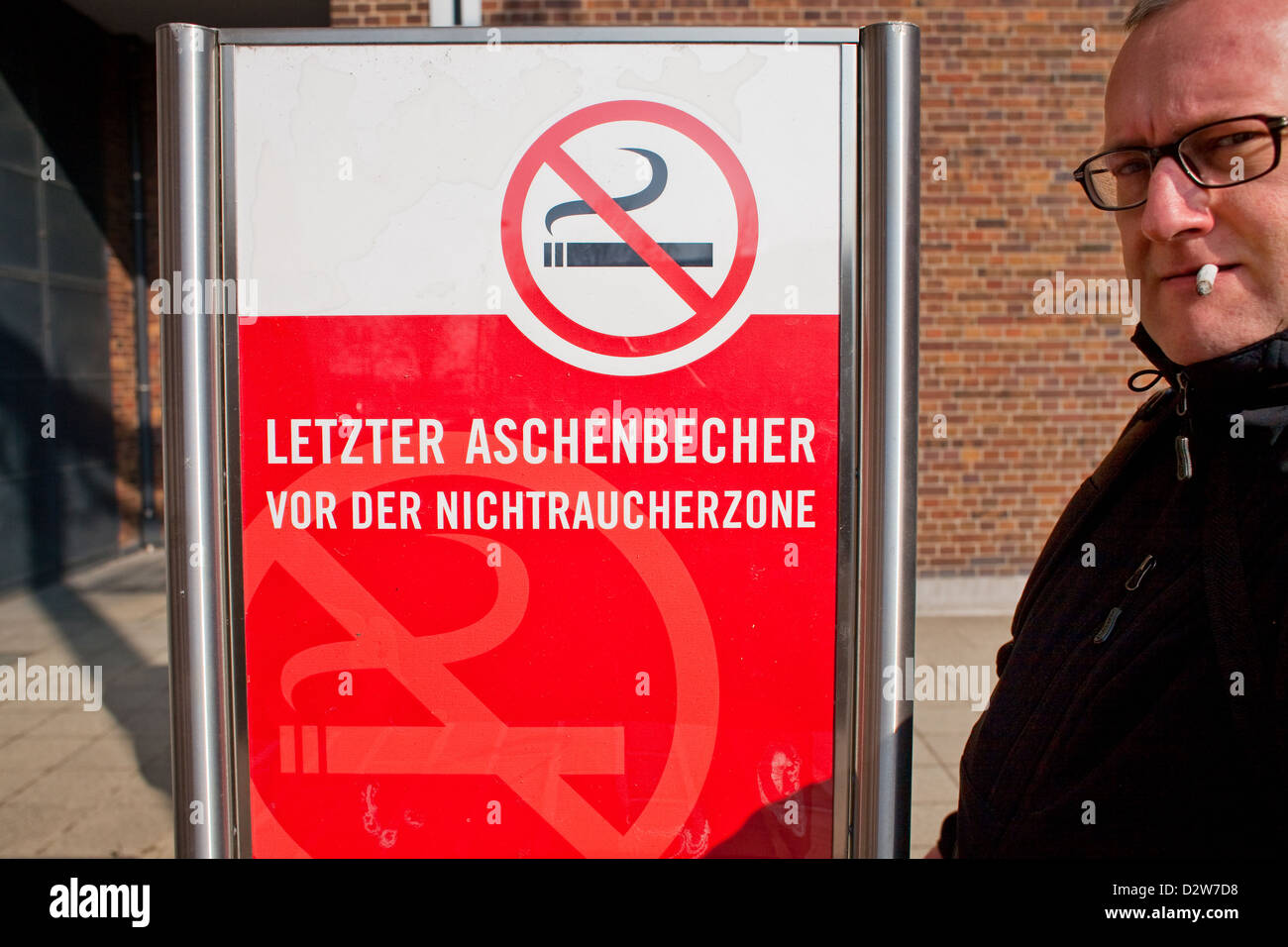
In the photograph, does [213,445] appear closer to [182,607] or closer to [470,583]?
[182,607]

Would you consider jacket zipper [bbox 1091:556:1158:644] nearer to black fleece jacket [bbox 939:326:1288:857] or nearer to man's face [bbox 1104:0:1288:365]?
black fleece jacket [bbox 939:326:1288:857]

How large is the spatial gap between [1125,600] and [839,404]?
1.71ft

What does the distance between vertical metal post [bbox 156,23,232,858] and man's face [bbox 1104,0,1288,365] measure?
1396 mm

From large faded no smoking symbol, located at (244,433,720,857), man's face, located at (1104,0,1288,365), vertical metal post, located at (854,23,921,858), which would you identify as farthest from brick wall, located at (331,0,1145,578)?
man's face, located at (1104,0,1288,365)

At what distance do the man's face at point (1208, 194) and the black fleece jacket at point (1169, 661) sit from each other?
2.1 inches

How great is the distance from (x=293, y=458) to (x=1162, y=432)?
1.40 metres

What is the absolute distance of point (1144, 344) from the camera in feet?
4.63

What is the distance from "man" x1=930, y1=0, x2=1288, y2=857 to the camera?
3.38ft

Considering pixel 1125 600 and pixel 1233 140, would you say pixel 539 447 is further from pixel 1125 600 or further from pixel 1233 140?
pixel 1233 140

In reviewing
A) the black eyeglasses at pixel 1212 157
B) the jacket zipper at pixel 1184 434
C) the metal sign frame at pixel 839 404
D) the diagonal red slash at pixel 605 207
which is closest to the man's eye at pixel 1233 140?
the black eyeglasses at pixel 1212 157

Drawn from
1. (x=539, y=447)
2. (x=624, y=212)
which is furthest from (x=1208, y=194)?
(x=539, y=447)

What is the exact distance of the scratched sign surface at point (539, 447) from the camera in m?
1.48

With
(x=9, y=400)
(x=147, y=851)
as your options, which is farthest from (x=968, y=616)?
(x=9, y=400)

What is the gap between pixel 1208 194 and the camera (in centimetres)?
113
